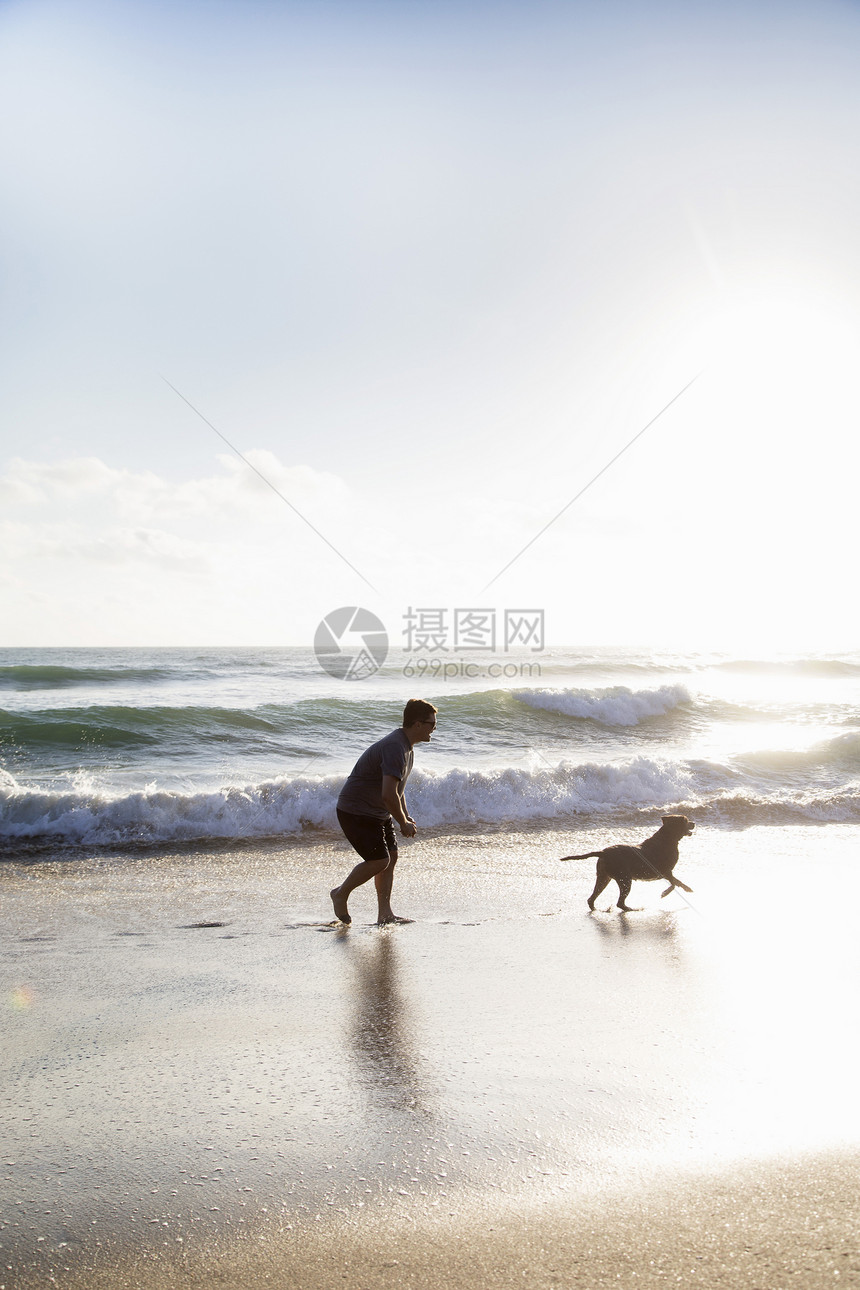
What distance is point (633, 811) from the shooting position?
988 cm

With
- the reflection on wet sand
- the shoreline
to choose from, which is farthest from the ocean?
the shoreline

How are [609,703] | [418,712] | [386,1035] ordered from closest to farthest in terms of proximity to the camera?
1. [386,1035]
2. [418,712]
3. [609,703]

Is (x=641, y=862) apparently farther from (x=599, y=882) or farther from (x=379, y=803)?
(x=379, y=803)

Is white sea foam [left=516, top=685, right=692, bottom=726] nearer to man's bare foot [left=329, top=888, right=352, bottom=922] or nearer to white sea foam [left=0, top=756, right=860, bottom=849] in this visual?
white sea foam [left=0, top=756, right=860, bottom=849]

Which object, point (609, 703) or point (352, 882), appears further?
point (609, 703)

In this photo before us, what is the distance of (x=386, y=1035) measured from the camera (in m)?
3.51

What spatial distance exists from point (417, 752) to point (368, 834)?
8230mm

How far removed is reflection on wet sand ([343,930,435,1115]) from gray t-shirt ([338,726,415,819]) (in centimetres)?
91

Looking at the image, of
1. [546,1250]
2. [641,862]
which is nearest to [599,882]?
[641,862]

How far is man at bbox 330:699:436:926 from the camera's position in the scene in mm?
5184

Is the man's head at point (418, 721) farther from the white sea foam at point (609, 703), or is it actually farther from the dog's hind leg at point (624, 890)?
the white sea foam at point (609, 703)

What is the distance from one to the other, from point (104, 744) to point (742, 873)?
37.3 feet

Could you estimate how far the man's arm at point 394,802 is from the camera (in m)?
5.06

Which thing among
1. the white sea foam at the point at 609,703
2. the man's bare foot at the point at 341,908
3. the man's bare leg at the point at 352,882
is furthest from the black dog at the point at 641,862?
the white sea foam at the point at 609,703
